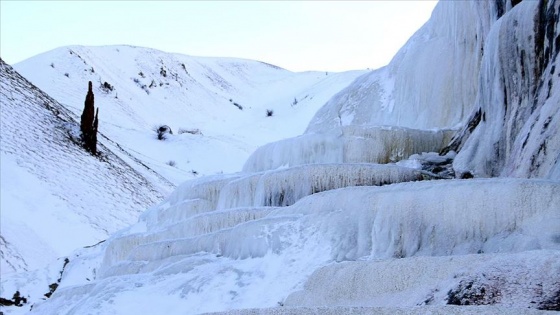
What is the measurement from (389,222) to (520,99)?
2979 millimetres

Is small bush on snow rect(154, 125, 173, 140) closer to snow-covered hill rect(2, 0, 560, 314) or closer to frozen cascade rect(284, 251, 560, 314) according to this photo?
snow-covered hill rect(2, 0, 560, 314)

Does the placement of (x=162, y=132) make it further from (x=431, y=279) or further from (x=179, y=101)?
(x=431, y=279)

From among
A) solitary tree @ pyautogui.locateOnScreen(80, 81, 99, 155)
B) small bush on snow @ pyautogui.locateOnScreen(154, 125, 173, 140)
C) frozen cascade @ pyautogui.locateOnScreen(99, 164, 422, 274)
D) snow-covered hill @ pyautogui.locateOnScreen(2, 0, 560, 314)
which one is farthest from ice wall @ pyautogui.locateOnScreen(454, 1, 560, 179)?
small bush on snow @ pyautogui.locateOnScreen(154, 125, 173, 140)

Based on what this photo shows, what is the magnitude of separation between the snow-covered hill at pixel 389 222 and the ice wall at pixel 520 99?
0.02 metres

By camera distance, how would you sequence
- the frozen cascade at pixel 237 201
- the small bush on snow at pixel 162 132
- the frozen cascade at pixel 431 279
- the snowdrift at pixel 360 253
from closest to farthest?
the frozen cascade at pixel 431 279, the snowdrift at pixel 360 253, the frozen cascade at pixel 237 201, the small bush on snow at pixel 162 132

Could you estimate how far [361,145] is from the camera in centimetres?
1138

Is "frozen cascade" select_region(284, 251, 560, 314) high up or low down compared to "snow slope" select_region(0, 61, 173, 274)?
down

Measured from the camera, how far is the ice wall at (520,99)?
24.8 ft

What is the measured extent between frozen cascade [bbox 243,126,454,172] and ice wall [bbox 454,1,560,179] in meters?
1.58

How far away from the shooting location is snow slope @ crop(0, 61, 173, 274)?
18.0 meters

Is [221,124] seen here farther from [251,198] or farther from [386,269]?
[386,269]

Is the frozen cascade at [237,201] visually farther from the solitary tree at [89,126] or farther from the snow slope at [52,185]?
the solitary tree at [89,126]

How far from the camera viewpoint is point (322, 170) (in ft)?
31.4

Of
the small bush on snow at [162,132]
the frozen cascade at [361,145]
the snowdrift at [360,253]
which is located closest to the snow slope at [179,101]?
the small bush on snow at [162,132]
